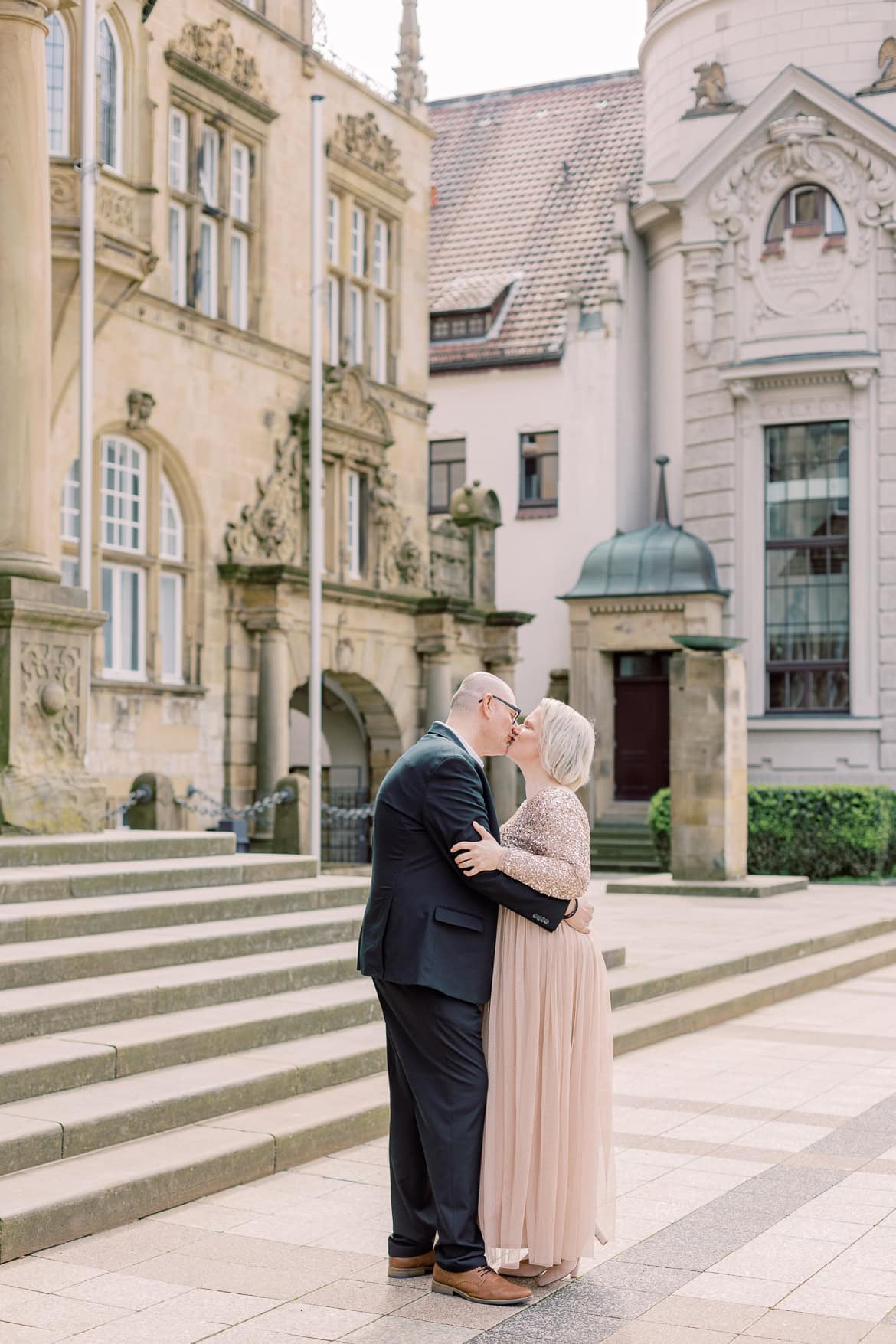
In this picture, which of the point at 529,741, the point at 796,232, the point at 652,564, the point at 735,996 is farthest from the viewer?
the point at 652,564

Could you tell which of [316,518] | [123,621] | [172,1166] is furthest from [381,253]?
[172,1166]

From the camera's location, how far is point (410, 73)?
28.0 meters

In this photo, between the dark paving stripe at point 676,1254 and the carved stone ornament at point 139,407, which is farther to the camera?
the carved stone ornament at point 139,407

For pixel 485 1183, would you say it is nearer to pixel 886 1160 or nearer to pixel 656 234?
pixel 886 1160

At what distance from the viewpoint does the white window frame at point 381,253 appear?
27.2 meters

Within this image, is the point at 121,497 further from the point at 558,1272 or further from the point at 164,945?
the point at 558,1272

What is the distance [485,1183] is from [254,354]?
18.8m

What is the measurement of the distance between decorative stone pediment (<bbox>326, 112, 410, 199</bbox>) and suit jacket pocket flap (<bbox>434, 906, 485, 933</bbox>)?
21.2 m

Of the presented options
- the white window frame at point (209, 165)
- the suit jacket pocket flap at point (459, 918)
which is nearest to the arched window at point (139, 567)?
the white window frame at point (209, 165)

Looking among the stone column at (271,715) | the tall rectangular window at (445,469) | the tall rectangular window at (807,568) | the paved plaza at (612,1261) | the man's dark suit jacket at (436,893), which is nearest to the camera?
the paved plaza at (612,1261)

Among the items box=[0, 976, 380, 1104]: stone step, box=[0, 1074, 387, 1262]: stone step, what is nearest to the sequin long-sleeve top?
box=[0, 1074, 387, 1262]: stone step

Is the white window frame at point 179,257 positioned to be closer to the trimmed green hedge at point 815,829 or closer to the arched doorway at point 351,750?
the arched doorway at point 351,750

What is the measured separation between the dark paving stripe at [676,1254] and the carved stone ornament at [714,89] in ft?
86.7

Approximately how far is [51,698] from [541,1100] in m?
7.43
